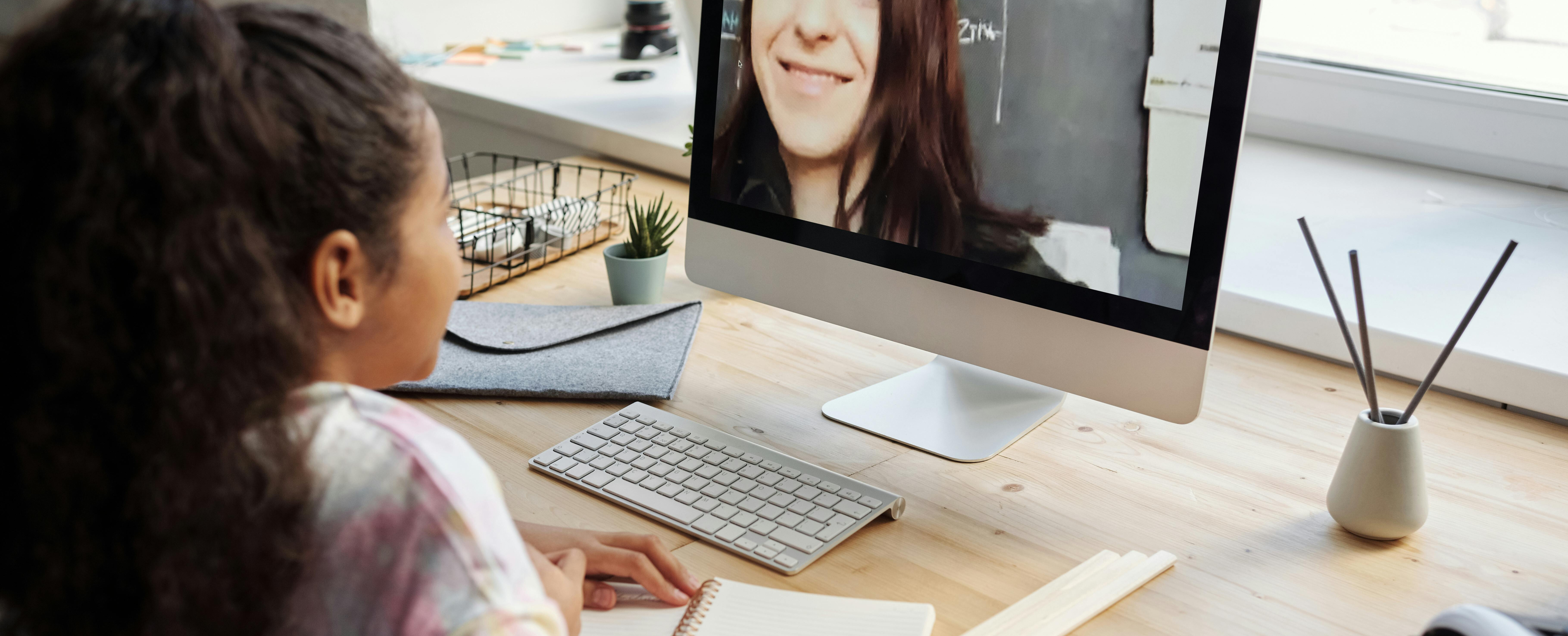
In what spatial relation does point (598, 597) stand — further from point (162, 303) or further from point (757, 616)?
point (162, 303)

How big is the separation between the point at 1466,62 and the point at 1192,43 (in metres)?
0.84

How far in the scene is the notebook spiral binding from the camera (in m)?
0.69

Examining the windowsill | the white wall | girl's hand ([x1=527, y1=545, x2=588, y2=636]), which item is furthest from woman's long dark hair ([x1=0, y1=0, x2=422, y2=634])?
the white wall

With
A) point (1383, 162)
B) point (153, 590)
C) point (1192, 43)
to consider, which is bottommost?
point (153, 590)

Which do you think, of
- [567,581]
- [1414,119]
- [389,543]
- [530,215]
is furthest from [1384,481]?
[530,215]

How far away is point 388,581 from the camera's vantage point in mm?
459

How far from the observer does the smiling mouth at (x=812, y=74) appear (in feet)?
3.14

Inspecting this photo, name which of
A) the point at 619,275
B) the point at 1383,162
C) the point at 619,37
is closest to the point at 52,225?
the point at 619,275

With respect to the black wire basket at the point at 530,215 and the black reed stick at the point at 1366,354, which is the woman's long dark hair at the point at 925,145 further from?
the black wire basket at the point at 530,215

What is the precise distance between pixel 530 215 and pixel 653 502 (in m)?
0.65

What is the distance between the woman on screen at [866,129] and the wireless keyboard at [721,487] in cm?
22

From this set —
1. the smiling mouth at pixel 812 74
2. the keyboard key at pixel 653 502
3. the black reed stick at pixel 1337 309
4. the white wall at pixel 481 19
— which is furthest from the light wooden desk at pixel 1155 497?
the white wall at pixel 481 19

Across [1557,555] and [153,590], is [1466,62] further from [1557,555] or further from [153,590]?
[153,590]

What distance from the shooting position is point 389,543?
46cm
